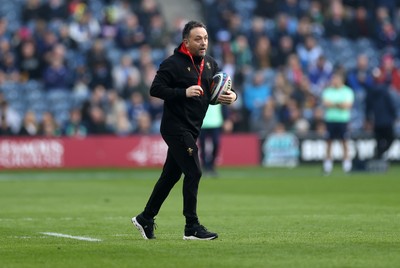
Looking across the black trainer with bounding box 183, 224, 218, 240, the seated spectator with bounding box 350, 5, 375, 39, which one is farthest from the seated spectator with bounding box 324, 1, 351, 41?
the black trainer with bounding box 183, 224, 218, 240

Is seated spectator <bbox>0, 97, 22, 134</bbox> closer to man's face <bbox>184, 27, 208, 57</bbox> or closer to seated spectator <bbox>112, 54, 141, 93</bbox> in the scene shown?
seated spectator <bbox>112, 54, 141, 93</bbox>

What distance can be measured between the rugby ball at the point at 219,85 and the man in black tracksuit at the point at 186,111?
0.06m

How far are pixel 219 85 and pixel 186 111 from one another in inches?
17.7

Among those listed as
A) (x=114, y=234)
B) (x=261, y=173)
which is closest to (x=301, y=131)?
(x=261, y=173)

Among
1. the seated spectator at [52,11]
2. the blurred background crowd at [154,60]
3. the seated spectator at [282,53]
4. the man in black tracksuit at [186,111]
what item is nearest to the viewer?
the man in black tracksuit at [186,111]

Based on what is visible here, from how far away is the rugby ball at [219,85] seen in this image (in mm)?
11820

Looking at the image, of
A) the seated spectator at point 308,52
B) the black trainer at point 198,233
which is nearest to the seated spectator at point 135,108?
the seated spectator at point 308,52

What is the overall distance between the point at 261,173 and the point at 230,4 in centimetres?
1010

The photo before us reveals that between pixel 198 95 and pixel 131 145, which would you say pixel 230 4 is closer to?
pixel 131 145

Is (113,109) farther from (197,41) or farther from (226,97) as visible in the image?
(197,41)

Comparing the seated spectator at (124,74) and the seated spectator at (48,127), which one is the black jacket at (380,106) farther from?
the seated spectator at (48,127)

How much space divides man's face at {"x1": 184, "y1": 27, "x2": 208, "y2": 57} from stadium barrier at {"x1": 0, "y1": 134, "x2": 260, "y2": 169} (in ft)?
57.4

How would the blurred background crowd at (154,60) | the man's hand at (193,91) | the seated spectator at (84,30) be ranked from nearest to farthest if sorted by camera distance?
1. the man's hand at (193,91)
2. the blurred background crowd at (154,60)
3. the seated spectator at (84,30)

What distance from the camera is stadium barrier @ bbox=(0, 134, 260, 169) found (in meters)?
28.8
